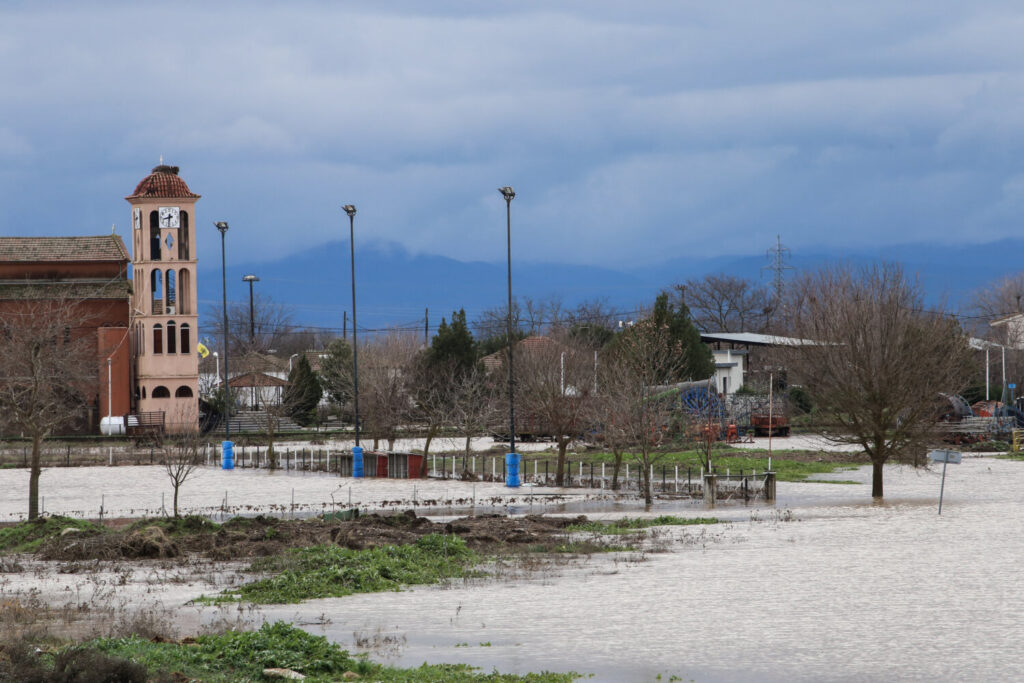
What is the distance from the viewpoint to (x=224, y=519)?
30.2 m

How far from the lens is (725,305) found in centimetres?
15175

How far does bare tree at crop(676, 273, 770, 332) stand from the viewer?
480 feet

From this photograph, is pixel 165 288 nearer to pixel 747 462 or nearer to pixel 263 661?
pixel 747 462

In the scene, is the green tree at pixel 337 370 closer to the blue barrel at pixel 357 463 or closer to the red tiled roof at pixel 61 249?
the red tiled roof at pixel 61 249

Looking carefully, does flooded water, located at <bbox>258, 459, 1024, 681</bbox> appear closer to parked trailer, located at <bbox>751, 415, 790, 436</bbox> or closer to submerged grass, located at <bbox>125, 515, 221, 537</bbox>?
submerged grass, located at <bbox>125, 515, 221, 537</bbox>

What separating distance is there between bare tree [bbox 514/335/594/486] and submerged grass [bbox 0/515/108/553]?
17670 mm

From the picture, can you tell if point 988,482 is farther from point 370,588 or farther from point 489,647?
point 489,647

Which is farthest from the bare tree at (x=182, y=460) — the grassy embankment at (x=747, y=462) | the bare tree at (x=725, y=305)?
the bare tree at (x=725, y=305)

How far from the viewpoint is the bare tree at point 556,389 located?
41453 mm

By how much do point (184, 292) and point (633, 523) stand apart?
5353 cm

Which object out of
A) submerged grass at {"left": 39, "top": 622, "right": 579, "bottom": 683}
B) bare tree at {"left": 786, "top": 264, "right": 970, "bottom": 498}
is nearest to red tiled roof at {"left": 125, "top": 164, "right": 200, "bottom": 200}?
bare tree at {"left": 786, "top": 264, "right": 970, "bottom": 498}

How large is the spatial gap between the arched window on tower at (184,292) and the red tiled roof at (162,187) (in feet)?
15.4

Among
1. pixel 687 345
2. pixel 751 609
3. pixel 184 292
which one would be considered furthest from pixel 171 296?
pixel 751 609

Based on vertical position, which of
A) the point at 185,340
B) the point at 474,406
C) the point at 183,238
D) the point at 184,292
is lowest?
the point at 474,406
